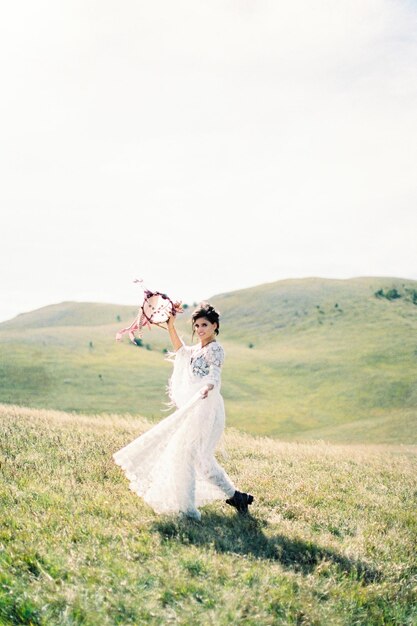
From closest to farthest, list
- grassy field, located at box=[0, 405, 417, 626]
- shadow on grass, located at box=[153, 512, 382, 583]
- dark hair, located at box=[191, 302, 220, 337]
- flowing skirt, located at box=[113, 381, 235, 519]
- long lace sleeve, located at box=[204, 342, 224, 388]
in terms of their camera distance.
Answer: grassy field, located at box=[0, 405, 417, 626] → shadow on grass, located at box=[153, 512, 382, 583] → flowing skirt, located at box=[113, 381, 235, 519] → long lace sleeve, located at box=[204, 342, 224, 388] → dark hair, located at box=[191, 302, 220, 337]

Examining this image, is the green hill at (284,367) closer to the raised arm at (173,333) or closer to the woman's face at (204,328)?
the raised arm at (173,333)

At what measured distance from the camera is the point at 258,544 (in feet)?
23.4

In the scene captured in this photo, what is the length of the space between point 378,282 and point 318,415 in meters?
74.2

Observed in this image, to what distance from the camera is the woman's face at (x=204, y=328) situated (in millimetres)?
8586

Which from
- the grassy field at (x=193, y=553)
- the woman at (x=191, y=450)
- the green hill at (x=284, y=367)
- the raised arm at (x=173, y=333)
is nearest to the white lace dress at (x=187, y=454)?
the woman at (x=191, y=450)

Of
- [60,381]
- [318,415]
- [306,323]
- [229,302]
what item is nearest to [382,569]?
[318,415]

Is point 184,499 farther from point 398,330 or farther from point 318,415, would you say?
point 398,330

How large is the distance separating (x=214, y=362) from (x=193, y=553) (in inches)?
112

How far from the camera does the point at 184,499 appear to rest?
7.74 metres

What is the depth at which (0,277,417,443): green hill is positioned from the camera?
6012cm

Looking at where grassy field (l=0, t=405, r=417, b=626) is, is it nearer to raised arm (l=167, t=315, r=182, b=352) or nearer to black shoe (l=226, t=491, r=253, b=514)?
black shoe (l=226, t=491, r=253, b=514)

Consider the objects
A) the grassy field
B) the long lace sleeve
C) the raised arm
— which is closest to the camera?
the grassy field

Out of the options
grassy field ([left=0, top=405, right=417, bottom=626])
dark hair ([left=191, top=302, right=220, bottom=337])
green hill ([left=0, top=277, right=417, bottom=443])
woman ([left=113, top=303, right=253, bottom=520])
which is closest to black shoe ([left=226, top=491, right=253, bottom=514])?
woman ([left=113, top=303, right=253, bottom=520])

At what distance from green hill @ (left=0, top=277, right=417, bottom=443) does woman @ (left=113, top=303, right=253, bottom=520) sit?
38.5 meters
